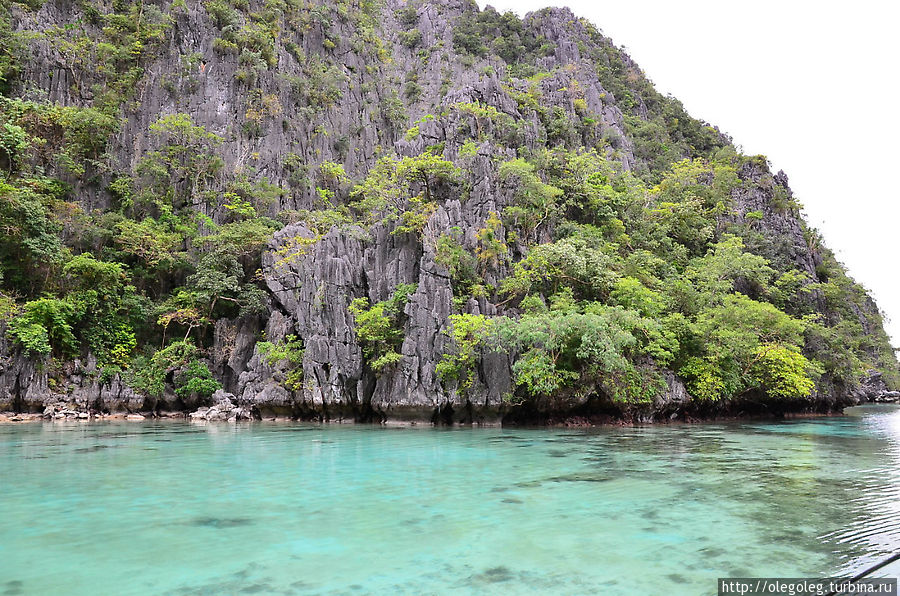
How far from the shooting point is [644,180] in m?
35.6

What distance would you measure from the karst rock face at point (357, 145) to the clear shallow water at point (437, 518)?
8768 millimetres

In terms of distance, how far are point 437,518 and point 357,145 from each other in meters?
35.3

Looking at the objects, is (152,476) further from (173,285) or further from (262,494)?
(173,285)

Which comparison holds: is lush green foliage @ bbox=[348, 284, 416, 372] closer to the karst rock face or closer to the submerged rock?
the karst rock face

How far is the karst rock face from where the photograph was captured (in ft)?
71.5

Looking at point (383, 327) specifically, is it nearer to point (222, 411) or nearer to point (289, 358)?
point (289, 358)

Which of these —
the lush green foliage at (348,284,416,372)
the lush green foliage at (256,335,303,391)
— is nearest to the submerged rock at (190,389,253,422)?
the lush green foliage at (256,335,303,391)

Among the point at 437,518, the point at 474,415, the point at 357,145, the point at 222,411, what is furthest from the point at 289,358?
the point at 357,145

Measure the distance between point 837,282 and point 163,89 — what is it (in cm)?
4203

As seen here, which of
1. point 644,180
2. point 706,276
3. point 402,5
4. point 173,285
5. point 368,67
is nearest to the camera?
point 706,276

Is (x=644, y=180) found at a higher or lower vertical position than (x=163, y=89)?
lower

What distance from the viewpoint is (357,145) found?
38.4 meters

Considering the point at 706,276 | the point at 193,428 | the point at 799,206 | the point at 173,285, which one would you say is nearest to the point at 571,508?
the point at 193,428

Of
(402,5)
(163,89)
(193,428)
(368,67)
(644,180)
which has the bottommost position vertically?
(193,428)
